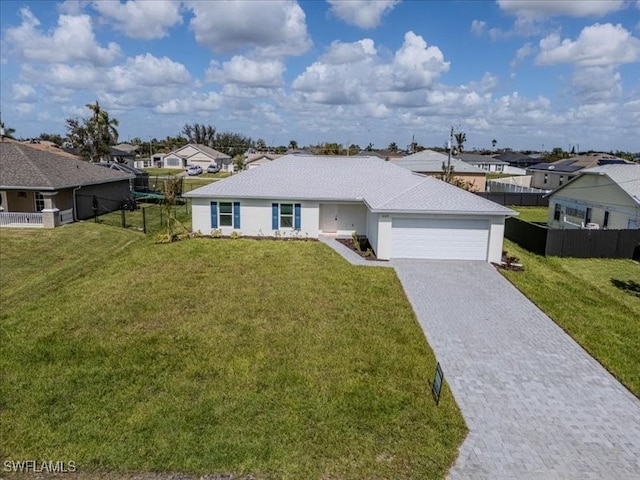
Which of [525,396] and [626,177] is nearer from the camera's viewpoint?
A: [525,396]

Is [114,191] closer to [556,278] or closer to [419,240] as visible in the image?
[419,240]

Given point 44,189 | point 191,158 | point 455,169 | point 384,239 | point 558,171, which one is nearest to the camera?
point 384,239

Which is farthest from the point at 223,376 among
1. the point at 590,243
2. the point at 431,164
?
the point at 431,164

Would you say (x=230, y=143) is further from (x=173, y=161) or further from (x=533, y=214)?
(x=533, y=214)

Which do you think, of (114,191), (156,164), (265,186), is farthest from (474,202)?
(156,164)

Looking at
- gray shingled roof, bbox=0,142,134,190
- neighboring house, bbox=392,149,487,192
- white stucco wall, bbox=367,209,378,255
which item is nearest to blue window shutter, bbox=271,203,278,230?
white stucco wall, bbox=367,209,378,255

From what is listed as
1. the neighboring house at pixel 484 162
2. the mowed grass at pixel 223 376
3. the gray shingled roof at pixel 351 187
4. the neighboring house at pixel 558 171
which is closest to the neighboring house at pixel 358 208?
the gray shingled roof at pixel 351 187
